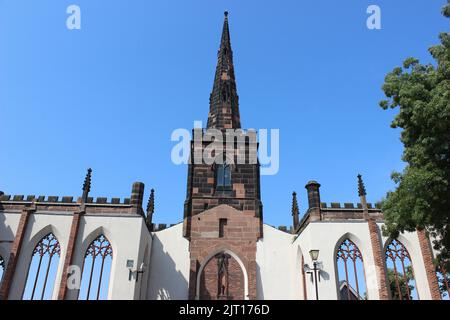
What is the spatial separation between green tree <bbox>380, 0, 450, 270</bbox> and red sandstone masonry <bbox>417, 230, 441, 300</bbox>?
15.3ft

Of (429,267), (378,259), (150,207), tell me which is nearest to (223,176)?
(150,207)

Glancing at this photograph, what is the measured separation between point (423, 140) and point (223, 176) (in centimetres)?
1284

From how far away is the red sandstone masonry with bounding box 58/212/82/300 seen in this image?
16.2m

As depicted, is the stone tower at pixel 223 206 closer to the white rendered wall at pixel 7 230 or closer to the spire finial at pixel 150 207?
the spire finial at pixel 150 207

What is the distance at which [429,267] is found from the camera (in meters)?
16.9

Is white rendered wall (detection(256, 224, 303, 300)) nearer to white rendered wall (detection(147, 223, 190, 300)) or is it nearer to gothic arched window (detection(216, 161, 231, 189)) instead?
gothic arched window (detection(216, 161, 231, 189))

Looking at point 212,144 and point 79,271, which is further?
point 212,144

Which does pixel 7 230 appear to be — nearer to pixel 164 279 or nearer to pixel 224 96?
pixel 164 279

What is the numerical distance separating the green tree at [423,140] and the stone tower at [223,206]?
29.4 ft

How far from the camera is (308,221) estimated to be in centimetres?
1825
